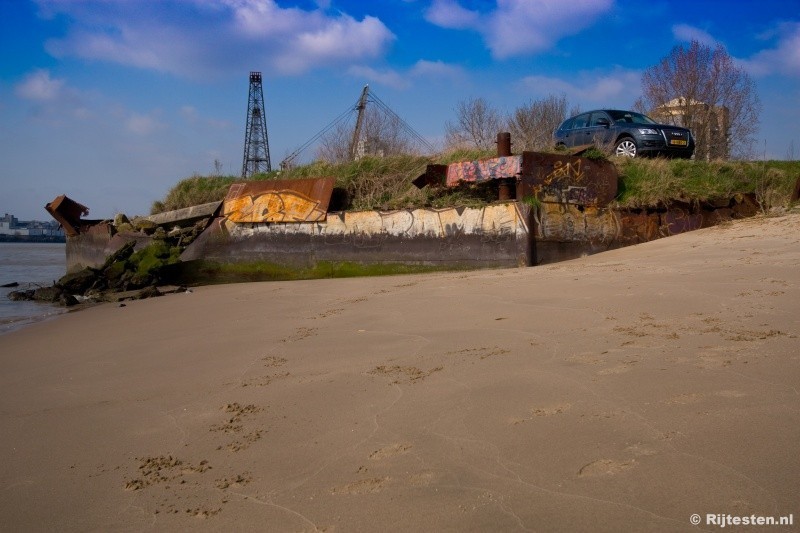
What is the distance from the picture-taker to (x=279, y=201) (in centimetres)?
1237

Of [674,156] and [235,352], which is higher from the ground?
[674,156]

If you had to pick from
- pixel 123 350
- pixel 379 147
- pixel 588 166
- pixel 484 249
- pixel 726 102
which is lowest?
pixel 123 350

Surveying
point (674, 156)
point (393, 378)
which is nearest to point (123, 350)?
point (393, 378)

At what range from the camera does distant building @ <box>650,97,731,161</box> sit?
84.6ft

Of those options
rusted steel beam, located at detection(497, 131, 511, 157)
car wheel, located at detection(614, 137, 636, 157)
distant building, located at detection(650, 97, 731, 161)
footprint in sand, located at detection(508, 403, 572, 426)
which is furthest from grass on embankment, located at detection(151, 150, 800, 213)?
distant building, located at detection(650, 97, 731, 161)

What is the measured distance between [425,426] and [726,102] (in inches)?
1118

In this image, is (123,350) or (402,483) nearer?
(402,483)

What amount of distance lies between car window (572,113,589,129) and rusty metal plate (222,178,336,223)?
20.7 ft

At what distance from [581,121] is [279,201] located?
734 centimetres

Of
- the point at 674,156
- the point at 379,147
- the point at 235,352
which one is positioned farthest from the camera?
the point at 379,147

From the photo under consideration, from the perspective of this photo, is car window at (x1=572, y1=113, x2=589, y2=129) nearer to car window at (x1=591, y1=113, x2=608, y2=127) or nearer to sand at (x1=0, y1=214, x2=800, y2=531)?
car window at (x1=591, y1=113, x2=608, y2=127)

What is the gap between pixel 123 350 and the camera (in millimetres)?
5938

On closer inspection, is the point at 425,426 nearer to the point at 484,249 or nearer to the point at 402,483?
the point at 402,483

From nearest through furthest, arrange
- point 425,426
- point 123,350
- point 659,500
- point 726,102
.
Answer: point 659,500
point 425,426
point 123,350
point 726,102
